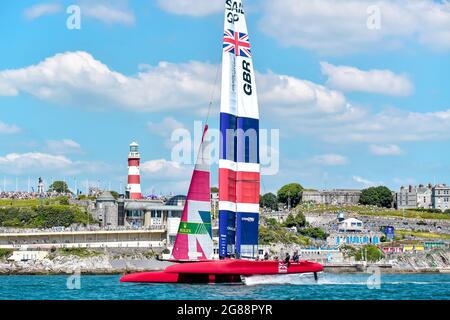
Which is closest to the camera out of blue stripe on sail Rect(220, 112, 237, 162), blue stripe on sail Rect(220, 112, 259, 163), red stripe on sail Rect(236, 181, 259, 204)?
blue stripe on sail Rect(220, 112, 237, 162)

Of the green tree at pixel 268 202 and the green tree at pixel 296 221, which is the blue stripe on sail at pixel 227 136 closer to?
the green tree at pixel 296 221

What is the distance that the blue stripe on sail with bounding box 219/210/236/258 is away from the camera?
160 feet

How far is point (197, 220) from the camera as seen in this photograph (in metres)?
51.1

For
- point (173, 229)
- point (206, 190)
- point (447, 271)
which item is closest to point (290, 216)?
point (447, 271)

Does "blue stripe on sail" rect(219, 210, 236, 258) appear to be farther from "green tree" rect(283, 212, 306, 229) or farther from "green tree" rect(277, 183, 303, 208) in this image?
"green tree" rect(277, 183, 303, 208)

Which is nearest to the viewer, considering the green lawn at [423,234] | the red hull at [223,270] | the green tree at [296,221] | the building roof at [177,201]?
the red hull at [223,270]

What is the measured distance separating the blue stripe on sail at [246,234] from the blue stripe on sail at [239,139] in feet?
10.3

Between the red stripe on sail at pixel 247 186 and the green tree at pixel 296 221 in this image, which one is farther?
the green tree at pixel 296 221

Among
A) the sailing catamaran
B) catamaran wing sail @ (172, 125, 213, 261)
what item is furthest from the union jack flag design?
catamaran wing sail @ (172, 125, 213, 261)

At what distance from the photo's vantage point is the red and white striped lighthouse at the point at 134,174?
360 ft

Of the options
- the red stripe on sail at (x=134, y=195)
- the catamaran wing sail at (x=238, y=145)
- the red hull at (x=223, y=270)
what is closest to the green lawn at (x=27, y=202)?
the red stripe on sail at (x=134, y=195)

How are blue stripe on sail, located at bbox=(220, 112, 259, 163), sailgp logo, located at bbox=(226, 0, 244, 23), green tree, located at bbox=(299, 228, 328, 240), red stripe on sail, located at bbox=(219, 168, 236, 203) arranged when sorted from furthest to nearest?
green tree, located at bbox=(299, 228, 328, 240), sailgp logo, located at bbox=(226, 0, 244, 23), red stripe on sail, located at bbox=(219, 168, 236, 203), blue stripe on sail, located at bbox=(220, 112, 259, 163)

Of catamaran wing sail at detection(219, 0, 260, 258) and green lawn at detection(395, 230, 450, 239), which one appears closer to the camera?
catamaran wing sail at detection(219, 0, 260, 258)
